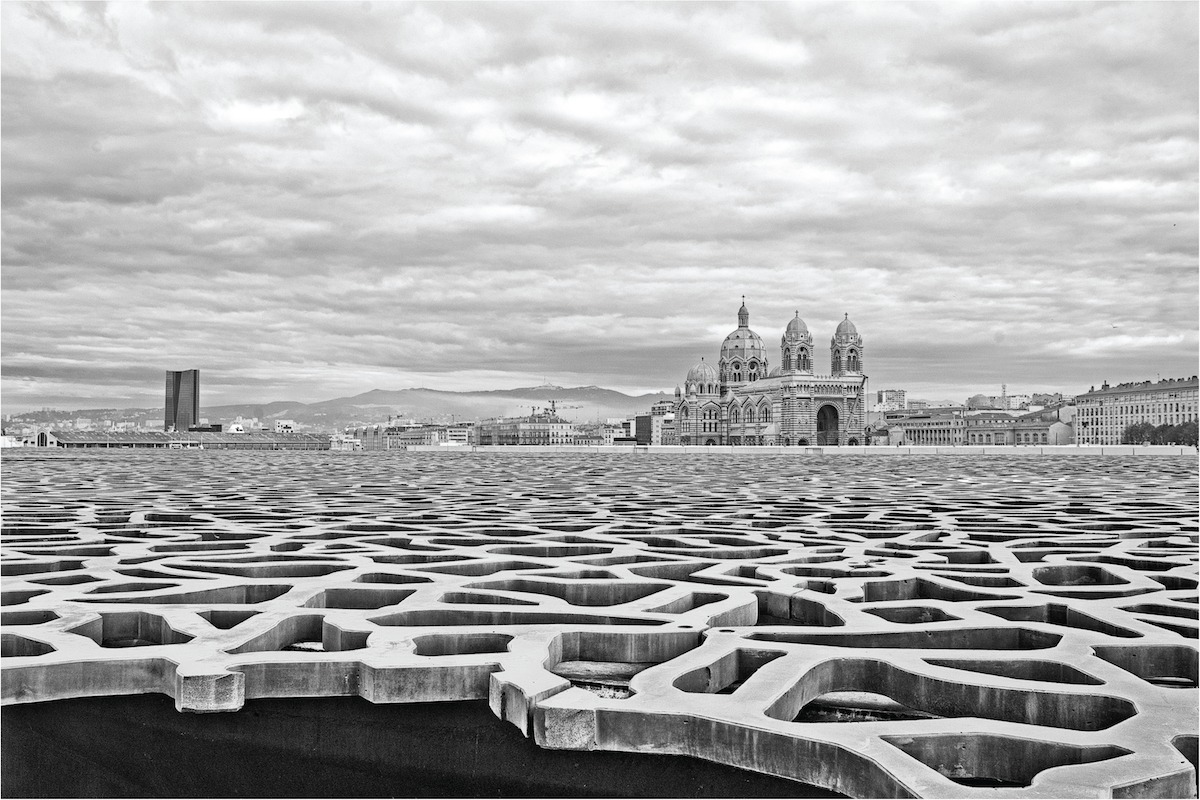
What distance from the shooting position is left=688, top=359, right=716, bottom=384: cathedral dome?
149250 millimetres

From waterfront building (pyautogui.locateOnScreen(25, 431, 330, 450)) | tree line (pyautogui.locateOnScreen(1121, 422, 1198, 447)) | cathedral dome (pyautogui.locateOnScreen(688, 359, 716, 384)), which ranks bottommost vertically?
waterfront building (pyautogui.locateOnScreen(25, 431, 330, 450))

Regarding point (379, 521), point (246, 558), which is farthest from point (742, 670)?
point (379, 521)

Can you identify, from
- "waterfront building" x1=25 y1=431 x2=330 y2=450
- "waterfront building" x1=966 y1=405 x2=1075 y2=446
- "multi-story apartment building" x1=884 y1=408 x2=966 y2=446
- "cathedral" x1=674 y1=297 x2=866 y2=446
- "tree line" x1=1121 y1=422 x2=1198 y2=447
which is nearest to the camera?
"tree line" x1=1121 y1=422 x2=1198 y2=447

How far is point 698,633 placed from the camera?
5953 mm

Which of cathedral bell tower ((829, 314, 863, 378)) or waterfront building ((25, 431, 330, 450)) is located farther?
cathedral bell tower ((829, 314, 863, 378))

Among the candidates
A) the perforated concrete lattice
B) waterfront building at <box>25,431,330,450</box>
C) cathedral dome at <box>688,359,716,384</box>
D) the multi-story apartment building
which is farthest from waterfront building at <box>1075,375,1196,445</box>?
the perforated concrete lattice

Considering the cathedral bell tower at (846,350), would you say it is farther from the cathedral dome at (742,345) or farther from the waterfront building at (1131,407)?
the waterfront building at (1131,407)

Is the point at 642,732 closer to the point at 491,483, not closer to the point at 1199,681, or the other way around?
the point at 1199,681

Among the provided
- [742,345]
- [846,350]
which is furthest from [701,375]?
[846,350]

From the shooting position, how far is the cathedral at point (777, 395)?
128 meters

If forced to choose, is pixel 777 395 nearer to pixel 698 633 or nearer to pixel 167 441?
pixel 167 441

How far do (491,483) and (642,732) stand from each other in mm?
19781

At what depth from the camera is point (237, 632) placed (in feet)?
19.3

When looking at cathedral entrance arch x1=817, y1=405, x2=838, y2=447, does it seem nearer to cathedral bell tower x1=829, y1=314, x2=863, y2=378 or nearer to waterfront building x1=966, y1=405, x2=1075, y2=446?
cathedral bell tower x1=829, y1=314, x2=863, y2=378
